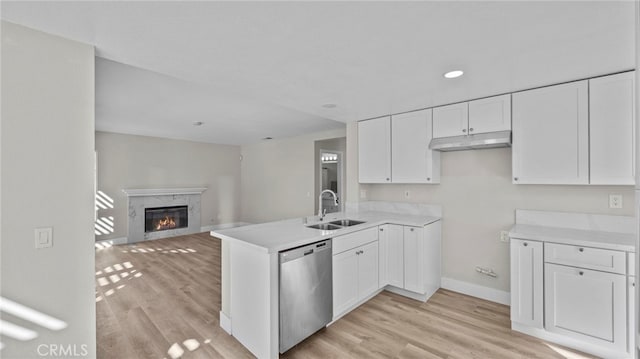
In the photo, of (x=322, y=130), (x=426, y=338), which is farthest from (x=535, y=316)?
(x=322, y=130)

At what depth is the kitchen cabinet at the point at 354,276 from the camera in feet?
8.29

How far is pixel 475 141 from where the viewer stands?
2.73m

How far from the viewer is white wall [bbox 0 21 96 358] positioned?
1.46m

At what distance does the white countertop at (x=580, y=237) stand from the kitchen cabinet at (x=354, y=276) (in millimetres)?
1341

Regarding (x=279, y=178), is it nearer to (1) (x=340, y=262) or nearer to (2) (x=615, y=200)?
(1) (x=340, y=262)

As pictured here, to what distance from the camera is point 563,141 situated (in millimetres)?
2404

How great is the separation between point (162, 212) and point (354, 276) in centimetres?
537

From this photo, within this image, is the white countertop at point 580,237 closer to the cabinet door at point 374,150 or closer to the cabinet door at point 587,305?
the cabinet door at point 587,305

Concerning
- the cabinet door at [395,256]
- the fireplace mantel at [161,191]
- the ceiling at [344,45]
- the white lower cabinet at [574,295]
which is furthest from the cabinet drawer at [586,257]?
the fireplace mantel at [161,191]

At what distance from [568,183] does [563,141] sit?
375 millimetres

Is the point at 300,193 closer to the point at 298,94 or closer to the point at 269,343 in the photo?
the point at 298,94

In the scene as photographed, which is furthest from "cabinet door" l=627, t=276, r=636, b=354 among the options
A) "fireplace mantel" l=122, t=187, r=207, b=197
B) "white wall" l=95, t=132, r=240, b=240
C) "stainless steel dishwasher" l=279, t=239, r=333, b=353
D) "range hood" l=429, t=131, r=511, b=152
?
"white wall" l=95, t=132, r=240, b=240

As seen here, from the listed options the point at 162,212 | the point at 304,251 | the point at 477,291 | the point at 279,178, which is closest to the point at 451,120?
the point at 477,291

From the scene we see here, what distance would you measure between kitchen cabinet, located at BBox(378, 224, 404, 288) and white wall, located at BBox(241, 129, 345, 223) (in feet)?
9.03
